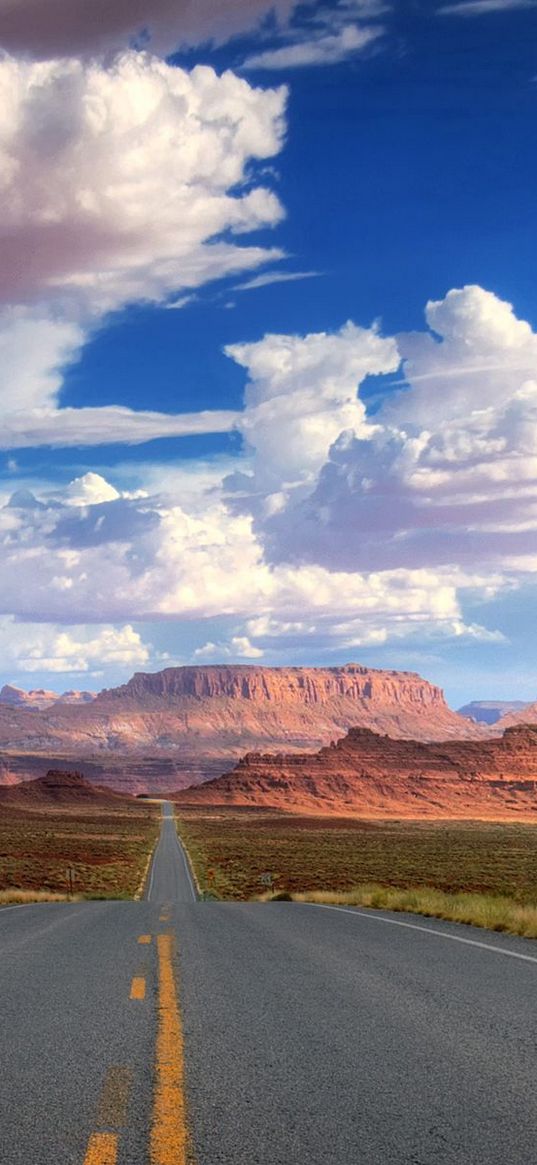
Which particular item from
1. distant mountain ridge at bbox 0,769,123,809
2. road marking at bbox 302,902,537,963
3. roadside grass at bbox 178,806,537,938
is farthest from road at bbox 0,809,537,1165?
distant mountain ridge at bbox 0,769,123,809

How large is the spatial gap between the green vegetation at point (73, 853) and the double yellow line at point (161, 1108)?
2178cm

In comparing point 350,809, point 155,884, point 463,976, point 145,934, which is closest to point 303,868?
point 155,884

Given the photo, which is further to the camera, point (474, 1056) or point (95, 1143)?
point (474, 1056)

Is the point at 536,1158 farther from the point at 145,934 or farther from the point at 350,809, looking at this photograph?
the point at 350,809

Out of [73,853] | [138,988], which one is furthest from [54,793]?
[138,988]

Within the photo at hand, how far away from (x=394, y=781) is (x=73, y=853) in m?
108

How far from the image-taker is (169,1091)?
5512 mm

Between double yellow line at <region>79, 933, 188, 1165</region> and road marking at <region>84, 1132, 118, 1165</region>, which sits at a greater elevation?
road marking at <region>84, 1132, 118, 1165</region>

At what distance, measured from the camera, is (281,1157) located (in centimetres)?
441

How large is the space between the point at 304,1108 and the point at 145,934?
32.8ft

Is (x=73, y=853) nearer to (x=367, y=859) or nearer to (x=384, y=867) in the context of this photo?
(x=367, y=859)

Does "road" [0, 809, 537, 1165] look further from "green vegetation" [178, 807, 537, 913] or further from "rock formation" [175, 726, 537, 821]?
"rock formation" [175, 726, 537, 821]

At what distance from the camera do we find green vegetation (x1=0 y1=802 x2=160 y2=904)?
129 ft

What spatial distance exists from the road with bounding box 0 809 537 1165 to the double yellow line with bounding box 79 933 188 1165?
0.04ft
